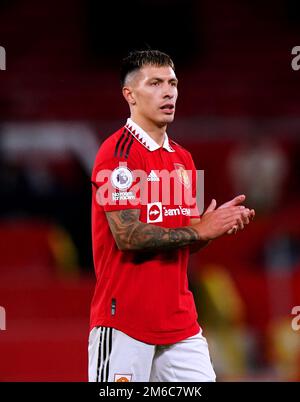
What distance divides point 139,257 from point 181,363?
0.51 m

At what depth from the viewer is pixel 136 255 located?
156 inches

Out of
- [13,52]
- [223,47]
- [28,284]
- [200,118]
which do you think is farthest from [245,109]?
[28,284]

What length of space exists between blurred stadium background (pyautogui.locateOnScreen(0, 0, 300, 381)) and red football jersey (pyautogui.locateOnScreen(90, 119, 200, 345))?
8.63ft

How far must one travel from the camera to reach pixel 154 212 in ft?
13.0

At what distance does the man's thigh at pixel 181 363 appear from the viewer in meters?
4.03

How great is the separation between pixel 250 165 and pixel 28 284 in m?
3.32

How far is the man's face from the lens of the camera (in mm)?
4047

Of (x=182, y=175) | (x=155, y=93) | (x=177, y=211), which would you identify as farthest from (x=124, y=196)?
(x=155, y=93)

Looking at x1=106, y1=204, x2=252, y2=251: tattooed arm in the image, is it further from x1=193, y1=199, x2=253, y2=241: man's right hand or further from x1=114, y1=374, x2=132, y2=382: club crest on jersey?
x1=114, y1=374, x2=132, y2=382: club crest on jersey

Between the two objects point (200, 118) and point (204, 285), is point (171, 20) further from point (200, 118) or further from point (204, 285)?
point (204, 285)

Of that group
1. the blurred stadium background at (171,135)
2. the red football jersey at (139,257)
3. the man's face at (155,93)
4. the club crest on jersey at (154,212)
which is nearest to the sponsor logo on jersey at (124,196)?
the red football jersey at (139,257)

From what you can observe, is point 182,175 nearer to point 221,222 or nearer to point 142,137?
point 142,137

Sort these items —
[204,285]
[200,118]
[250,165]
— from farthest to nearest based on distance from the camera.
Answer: [200,118], [250,165], [204,285]

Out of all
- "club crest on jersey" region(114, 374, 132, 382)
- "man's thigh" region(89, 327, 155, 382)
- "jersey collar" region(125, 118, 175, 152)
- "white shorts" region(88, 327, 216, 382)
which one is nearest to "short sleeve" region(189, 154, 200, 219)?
"jersey collar" region(125, 118, 175, 152)
